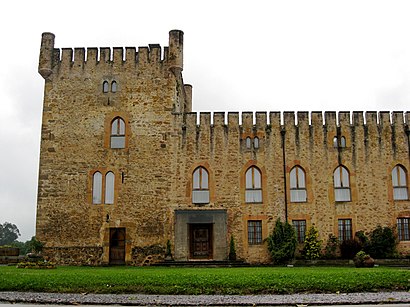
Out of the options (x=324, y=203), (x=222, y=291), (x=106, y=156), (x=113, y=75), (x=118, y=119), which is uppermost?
(x=113, y=75)

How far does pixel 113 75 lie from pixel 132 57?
162cm

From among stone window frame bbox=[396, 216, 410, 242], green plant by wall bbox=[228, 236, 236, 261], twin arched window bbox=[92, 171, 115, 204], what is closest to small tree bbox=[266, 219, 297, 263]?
green plant by wall bbox=[228, 236, 236, 261]

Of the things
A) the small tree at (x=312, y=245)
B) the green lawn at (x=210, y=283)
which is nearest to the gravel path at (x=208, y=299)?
the green lawn at (x=210, y=283)

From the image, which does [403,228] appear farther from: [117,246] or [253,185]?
[117,246]

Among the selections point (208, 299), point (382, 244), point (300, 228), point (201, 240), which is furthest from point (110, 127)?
point (208, 299)

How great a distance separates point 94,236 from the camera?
29219 millimetres

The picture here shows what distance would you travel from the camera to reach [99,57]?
3136cm

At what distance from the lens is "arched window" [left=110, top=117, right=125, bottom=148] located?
30359mm

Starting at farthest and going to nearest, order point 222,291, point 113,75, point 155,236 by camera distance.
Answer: point 113,75 < point 155,236 < point 222,291

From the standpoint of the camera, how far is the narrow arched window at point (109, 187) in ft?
97.4

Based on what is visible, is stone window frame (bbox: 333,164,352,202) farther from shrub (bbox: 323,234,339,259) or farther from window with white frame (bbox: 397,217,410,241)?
window with white frame (bbox: 397,217,410,241)

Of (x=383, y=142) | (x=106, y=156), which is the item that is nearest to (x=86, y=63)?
(x=106, y=156)

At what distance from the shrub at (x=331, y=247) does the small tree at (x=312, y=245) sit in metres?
0.45

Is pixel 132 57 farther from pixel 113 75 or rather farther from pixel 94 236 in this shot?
pixel 94 236
